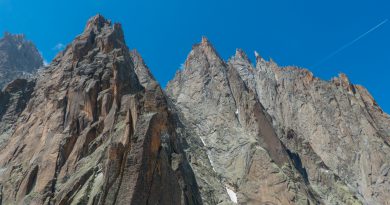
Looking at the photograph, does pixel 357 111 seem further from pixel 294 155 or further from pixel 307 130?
pixel 294 155

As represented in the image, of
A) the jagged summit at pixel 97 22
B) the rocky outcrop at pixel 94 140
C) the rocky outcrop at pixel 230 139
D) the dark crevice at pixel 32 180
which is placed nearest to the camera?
the rocky outcrop at pixel 94 140

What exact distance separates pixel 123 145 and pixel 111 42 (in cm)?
5587

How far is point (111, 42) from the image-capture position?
91062mm

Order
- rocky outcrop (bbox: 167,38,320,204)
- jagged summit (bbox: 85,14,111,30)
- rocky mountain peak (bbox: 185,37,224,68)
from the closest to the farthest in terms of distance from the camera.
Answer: rocky outcrop (bbox: 167,38,320,204) → jagged summit (bbox: 85,14,111,30) → rocky mountain peak (bbox: 185,37,224,68)

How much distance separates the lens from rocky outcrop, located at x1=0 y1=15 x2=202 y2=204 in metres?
36.5

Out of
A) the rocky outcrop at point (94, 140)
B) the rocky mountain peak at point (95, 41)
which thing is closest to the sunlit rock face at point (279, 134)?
the rocky outcrop at point (94, 140)

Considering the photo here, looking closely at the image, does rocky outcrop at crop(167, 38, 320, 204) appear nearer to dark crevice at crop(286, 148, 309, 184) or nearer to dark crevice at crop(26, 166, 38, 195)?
dark crevice at crop(286, 148, 309, 184)

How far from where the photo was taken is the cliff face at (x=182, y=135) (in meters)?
42.9

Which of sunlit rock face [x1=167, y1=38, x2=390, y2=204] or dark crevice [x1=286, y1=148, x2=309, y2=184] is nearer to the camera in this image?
sunlit rock face [x1=167, y1=38, x2=390, y2=204]

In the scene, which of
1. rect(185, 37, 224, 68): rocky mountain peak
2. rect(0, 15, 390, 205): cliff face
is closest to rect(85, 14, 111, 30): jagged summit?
rect(0, 15, 390, 205): cliff face

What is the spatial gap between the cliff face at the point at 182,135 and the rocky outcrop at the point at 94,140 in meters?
0.16

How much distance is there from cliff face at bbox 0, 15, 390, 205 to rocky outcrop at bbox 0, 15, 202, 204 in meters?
0.16

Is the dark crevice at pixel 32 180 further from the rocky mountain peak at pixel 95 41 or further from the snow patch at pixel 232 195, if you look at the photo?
the snow patch at pixel 232 195

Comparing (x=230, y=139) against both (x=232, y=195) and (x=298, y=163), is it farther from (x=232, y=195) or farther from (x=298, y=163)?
(x=232, y=195)
